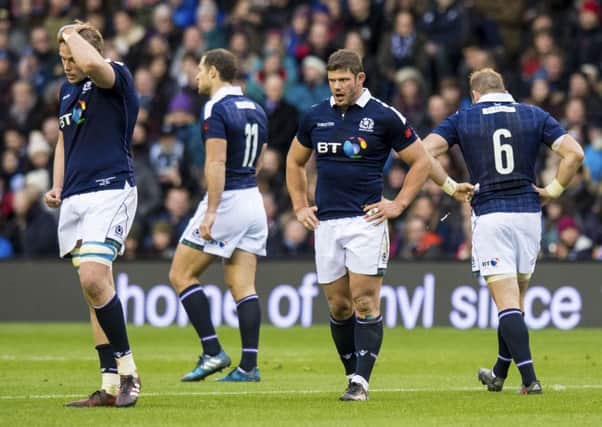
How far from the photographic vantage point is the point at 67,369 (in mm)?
14469

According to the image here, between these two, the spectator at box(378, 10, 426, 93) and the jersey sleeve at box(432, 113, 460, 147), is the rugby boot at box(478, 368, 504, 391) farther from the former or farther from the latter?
the spectator at box(378, 10, 426, 93)

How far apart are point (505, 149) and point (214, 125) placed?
2419 mm

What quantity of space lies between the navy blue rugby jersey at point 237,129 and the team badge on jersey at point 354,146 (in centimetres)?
175

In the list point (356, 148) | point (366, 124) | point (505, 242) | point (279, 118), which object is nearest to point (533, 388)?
point (505, 242)

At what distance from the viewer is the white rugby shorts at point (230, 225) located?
13281 millimetres

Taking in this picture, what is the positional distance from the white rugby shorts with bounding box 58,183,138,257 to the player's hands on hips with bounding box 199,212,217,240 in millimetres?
1588

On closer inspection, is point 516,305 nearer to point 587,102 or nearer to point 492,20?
point 587,102

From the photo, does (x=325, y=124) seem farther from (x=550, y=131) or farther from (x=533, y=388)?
(x=533, y=388)

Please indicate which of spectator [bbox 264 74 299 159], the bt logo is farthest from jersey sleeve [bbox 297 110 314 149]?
spectator [bbox 264 74 299 159]

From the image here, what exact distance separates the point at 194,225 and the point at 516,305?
2.97m

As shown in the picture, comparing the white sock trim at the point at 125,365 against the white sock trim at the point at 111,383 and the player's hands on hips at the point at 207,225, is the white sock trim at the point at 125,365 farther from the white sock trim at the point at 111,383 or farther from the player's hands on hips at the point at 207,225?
the player's hands on hips at the point at 207,225

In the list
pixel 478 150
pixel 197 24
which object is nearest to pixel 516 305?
pixel 478 150

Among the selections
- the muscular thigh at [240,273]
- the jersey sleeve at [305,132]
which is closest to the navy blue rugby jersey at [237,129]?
the muscular thigh at [240,273]

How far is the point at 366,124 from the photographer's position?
11.4 meters
